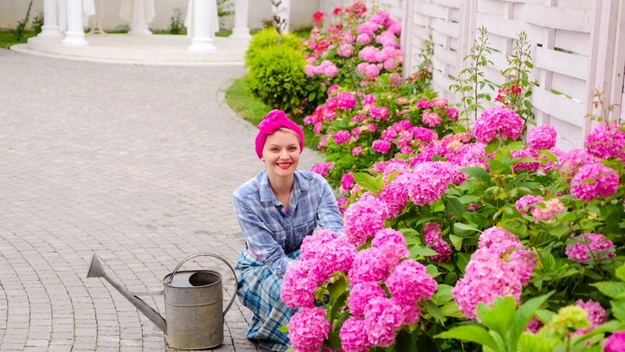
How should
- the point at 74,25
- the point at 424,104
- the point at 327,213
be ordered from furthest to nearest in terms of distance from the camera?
the point at 74,25 < the point at 424,104 < the point at 327,213

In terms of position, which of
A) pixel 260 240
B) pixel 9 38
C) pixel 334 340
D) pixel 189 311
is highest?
pixel 334 340

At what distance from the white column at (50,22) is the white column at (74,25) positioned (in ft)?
3.28

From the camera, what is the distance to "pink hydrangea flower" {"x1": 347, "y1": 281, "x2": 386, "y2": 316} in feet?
9.39

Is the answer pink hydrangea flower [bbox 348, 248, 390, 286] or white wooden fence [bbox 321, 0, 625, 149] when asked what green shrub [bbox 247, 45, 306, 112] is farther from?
pink hydrangea flower [bbox 348, 248, 390, 286]

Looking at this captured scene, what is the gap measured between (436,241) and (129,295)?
6.77 ft

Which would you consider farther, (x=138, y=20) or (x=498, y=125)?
(x=138, y=20)

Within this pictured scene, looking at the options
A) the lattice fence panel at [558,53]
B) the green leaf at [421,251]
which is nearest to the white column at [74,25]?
the lattice fence panel at [558,53]

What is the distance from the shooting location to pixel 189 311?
4.86 metres

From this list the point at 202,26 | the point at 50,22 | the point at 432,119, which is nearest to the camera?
the point at 432,119

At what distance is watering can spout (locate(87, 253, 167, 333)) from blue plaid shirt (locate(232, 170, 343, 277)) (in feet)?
1.91

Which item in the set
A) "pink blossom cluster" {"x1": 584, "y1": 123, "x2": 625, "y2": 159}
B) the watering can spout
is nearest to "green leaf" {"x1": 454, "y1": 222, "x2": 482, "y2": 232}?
"pink blossom cluster" {"x1": 584, "y1": 123, "x2": 625, "y2": 159}

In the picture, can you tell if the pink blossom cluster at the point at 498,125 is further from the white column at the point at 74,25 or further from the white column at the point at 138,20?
the white column at the point at 138,20

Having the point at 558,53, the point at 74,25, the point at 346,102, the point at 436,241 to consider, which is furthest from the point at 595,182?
the point at 74,25

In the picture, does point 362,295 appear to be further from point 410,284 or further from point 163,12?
point 163,12
